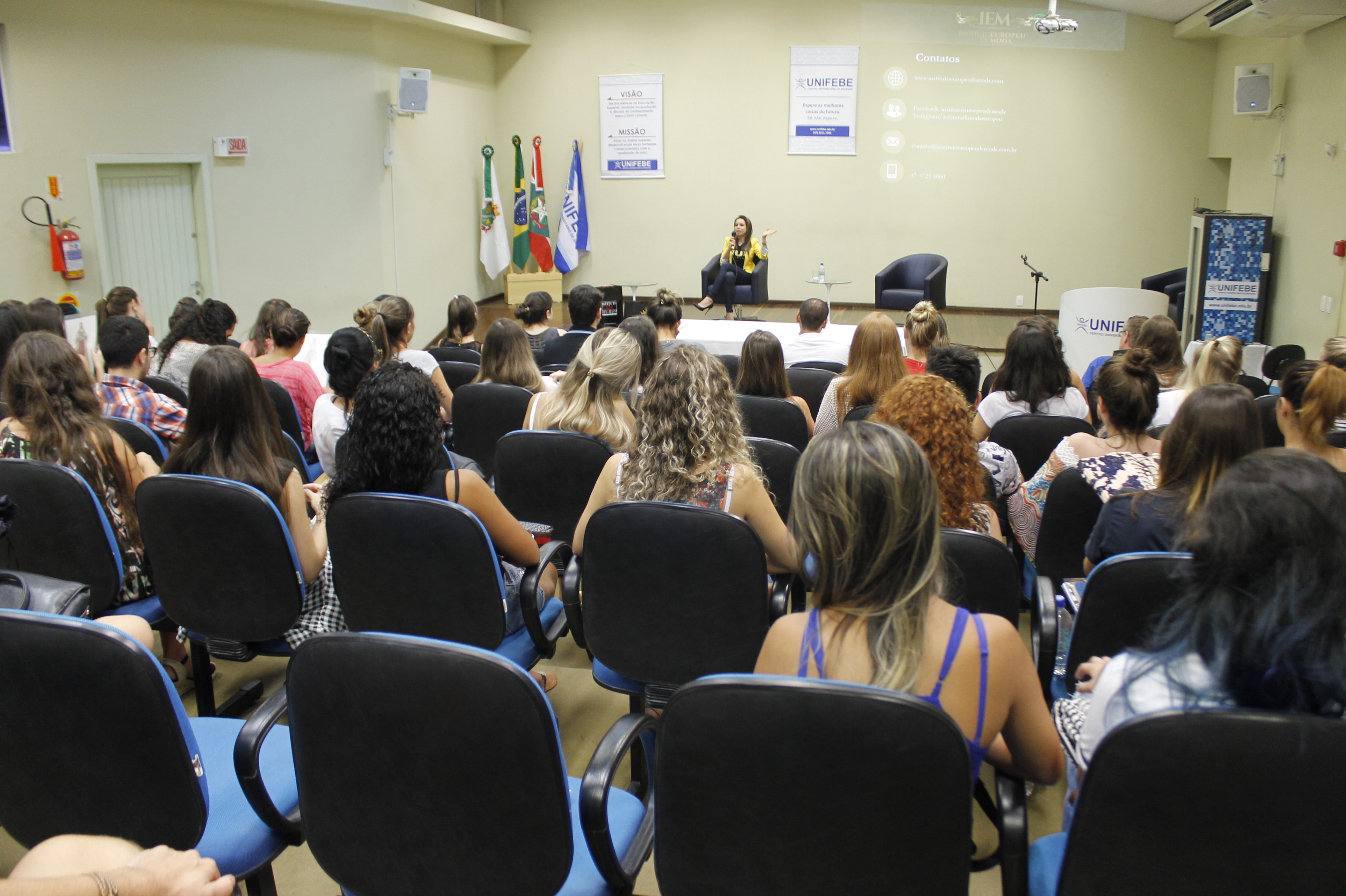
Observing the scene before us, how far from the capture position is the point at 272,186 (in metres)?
8.47

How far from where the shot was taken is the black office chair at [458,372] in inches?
182

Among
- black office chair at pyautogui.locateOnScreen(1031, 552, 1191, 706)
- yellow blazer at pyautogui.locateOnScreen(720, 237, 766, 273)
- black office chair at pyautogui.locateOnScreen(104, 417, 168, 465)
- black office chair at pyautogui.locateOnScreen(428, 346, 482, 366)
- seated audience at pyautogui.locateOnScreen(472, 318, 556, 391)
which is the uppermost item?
yellow blazer at pyautogui.locateOnScreen(720, 237, 766, 273)

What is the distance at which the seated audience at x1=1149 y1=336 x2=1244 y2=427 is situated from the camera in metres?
3.66

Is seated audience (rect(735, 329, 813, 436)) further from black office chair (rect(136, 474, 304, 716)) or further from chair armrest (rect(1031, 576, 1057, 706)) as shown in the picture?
black office chair (rect(136, 474, 304, 716))

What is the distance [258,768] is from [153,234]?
7570 mm

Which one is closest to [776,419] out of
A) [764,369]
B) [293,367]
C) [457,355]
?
[764,369]

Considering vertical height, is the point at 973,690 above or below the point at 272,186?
below

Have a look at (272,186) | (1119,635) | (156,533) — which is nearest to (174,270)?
(272,186)

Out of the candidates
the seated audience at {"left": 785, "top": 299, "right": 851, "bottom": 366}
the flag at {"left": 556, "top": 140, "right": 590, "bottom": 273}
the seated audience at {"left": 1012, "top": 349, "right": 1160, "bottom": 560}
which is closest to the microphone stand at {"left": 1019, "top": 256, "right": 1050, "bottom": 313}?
the seated audience at {"left": 785, "top": 299, "right": 851, "bottom": 366}

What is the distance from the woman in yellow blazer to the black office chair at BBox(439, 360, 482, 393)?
5.31m

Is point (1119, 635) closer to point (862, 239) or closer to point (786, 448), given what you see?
point (786, 448)

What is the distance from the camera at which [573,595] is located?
2.35 meters

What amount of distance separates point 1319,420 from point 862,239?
28.5 feet

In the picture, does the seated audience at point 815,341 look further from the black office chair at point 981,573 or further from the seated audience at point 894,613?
the seated audience at point 894,613
